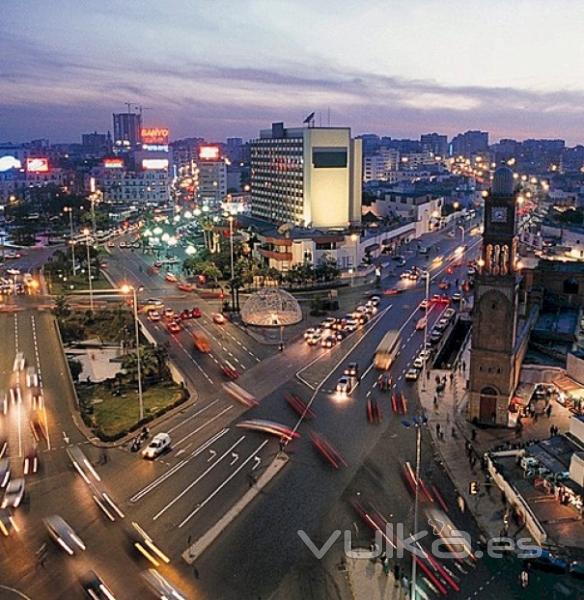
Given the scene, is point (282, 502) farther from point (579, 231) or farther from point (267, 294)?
point (579, 231)

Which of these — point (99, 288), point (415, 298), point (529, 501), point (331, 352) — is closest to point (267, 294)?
point (331, 352)

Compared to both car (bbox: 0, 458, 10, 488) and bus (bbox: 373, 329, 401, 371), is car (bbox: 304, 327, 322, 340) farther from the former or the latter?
car (bbox: 0, 458, 10, 488)

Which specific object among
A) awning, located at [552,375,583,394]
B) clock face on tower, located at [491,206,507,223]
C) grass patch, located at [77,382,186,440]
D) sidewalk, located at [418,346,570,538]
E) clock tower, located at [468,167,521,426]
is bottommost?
grass patch, located at [77,382,186,440]

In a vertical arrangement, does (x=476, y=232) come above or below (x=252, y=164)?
below

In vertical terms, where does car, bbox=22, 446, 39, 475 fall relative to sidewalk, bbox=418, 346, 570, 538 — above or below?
below

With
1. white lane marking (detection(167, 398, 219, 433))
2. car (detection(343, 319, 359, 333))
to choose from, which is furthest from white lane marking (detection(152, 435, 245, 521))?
car (detection(343, 319, 359, 333))

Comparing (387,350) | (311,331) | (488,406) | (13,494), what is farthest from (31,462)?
(311,331)

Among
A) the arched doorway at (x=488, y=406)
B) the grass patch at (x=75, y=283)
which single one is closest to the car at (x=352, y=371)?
the arched doorway at (x=488, y=406)
